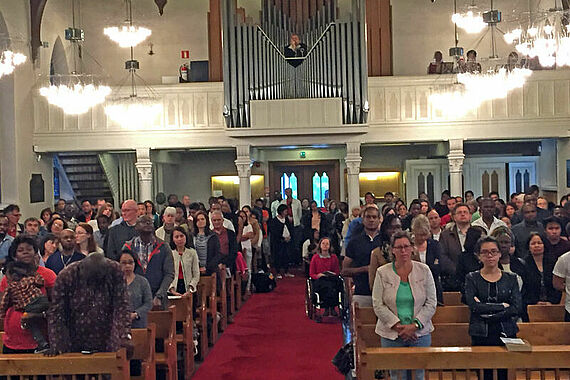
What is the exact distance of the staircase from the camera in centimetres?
1723

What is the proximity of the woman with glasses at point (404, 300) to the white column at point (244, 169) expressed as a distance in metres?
10.3

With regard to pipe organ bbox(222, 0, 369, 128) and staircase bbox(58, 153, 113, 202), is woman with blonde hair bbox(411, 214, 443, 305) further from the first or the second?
staircase bbox(58, 153, 113, 202)

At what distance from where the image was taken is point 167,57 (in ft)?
61.1

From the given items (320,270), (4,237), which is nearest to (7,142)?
(4,237)

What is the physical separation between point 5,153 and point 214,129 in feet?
14.5

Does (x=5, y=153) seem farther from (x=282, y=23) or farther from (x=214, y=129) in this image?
(x=282, y=23)

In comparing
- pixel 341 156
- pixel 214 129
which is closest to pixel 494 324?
pixel 214 129

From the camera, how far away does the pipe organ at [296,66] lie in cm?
1482

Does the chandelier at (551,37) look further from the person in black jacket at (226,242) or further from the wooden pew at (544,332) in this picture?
the person in black jacket at (226,242)

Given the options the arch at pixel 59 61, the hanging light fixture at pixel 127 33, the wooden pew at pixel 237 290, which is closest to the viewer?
the wooden pew at pixel 237 290

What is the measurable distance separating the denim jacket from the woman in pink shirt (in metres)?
4.59

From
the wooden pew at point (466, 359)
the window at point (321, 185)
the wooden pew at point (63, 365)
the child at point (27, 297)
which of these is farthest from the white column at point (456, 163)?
the wooden pew at point (63, 365)

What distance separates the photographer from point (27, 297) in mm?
4820

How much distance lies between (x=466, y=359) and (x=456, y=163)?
1141 centimetres
